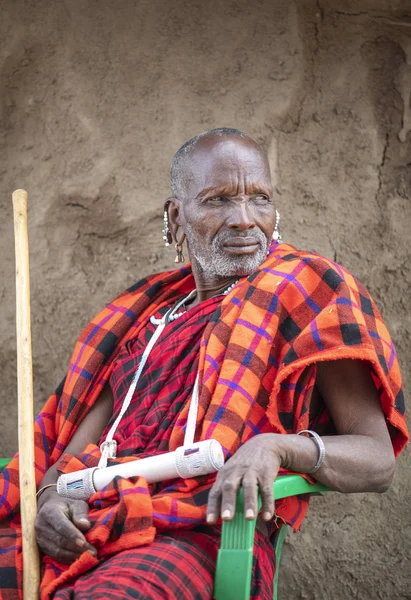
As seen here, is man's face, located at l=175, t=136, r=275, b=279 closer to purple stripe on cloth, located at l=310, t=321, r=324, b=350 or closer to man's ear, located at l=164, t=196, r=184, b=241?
man's ear, located at l=164, t=196, r=184, b=241

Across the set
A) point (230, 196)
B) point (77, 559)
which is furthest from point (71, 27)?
point (77, 559)

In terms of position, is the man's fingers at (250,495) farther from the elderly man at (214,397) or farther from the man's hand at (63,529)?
the man's hand at (63,529)

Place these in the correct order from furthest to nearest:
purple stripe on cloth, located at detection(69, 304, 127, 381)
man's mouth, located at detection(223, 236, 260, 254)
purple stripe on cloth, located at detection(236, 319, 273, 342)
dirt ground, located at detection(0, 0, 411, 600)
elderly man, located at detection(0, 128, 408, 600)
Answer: dirt ground, located at detection(0, 0, 411, 600)
purple stripe on cloth, located at detection(69, 304, 127, 381)
man's mouth, located at detection(223, 236, 260, 254)
purple stripe on cloth, located at detection(236, 319, 273, 342)
elderly man, located at detection(0, 128, 408, 600)

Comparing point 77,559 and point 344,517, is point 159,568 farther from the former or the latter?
point 344,517

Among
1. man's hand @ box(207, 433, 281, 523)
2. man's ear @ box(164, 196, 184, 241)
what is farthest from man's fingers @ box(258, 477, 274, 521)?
man's ear @ box(164, 196, 184, 241)

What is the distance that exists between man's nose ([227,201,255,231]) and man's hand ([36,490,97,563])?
1.10 m

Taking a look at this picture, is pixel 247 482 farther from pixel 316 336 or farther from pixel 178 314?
pixel 178 314

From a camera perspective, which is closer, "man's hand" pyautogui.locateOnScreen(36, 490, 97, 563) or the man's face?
"man's hand" pyautogui.locateOnScreen(36, 490, 97, 563)

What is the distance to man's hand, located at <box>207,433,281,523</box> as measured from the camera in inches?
88.0

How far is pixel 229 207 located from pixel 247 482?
1.19 meters

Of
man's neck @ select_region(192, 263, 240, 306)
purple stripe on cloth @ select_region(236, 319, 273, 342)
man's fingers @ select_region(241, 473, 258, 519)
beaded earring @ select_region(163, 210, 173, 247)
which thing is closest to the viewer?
man's fingers @ select_region(241, 473, 258, 519)

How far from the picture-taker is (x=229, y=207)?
314 centimetres

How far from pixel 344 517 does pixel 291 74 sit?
1.98 meters

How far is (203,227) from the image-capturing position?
3178mm
